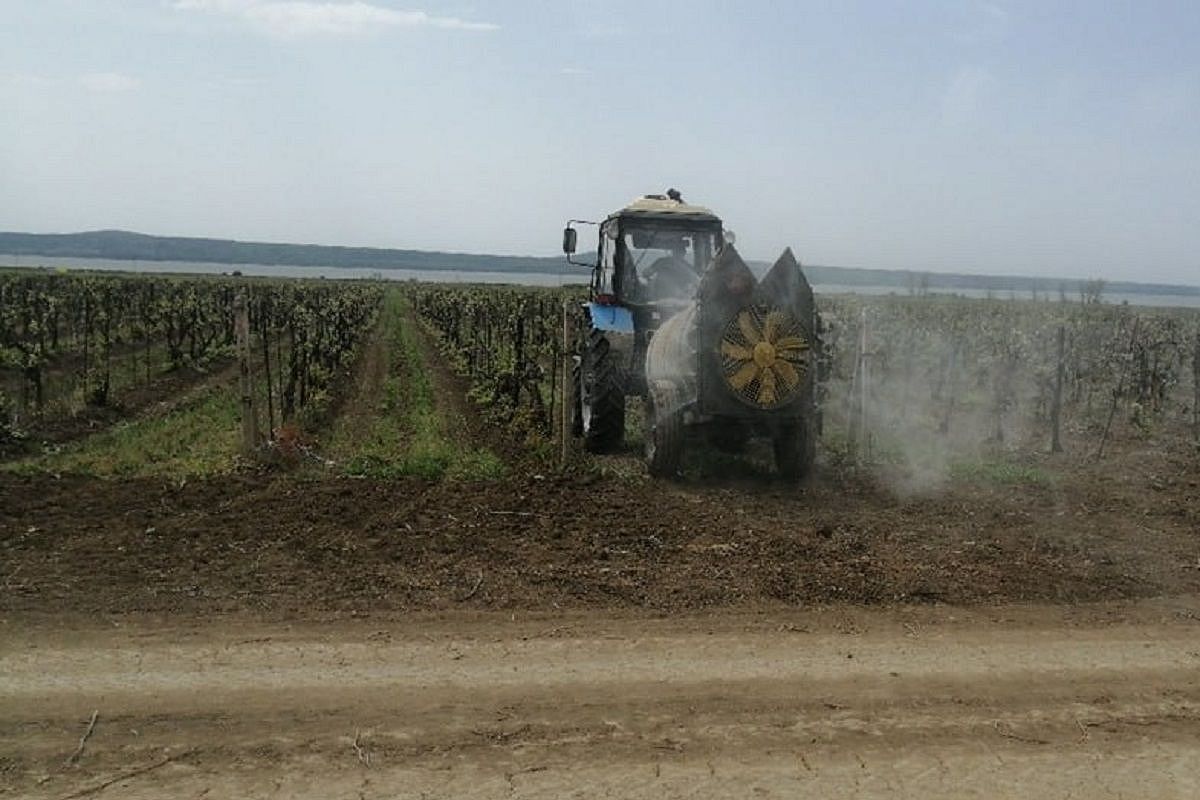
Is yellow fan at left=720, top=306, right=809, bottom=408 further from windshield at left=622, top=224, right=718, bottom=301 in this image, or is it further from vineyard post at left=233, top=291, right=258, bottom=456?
vineyard post at left=233, top=291, right=258, bottom=456

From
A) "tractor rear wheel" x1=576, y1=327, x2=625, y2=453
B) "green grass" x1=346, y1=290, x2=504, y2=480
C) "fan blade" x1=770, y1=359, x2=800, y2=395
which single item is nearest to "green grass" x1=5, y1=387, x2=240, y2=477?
"green grass" x1=346, y1=290, x2=504, y2=480

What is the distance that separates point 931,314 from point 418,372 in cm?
2355

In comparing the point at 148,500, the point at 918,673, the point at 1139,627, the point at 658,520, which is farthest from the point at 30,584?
the point at 1139,627

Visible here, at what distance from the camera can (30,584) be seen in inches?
256

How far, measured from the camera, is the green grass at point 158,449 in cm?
1038

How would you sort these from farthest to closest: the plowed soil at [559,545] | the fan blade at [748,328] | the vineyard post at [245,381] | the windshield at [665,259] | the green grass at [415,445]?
the windshield at [665,259] → the vineyard post at [245,381] → the green grass at [415,445] → the fan blade at [748,328] → the plowed soil at [559,545]

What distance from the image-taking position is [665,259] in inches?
494

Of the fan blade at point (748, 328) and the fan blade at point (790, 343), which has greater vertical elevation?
the fan blade at point (748, 328)

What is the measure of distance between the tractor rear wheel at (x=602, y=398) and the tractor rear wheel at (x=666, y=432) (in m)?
1.31

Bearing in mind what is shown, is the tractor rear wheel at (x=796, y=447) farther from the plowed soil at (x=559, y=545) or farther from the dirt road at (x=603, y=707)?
the dirt road at (x=603, y=707)

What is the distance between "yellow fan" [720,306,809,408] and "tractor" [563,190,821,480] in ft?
0.03

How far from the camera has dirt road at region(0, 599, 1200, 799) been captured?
425 cm

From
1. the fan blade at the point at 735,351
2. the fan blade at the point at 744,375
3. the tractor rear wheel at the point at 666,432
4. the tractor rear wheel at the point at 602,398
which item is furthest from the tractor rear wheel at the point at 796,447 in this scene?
the tractor rear wheel at the point at 602,398

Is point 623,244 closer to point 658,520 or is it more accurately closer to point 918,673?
point 658,520
